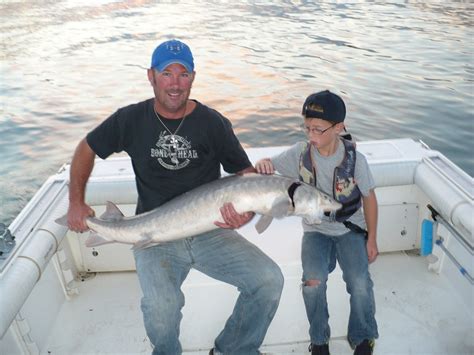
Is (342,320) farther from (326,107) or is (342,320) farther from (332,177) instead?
(326,107)

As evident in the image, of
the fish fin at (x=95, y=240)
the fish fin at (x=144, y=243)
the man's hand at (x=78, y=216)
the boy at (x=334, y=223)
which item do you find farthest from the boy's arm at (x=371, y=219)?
the man's hand at (x=78, y=216)

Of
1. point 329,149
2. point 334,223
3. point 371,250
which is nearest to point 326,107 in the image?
point 329,149

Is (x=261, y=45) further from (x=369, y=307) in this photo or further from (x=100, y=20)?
(x=369, y=307)

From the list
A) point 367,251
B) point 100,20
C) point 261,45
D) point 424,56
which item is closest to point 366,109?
point 424,56

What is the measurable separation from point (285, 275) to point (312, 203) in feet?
2.91

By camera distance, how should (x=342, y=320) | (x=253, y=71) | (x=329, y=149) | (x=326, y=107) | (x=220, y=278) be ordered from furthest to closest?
(x=253, y=71) < (x=342, y=320) < (x=329, y=149) < (x=220, y=278) < (x=326, y=107)

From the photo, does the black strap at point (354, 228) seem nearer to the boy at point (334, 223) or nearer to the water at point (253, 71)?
the boy at point (334, 223)

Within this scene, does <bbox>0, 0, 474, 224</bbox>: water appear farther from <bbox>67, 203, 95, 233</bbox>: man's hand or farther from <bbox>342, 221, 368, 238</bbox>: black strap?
<bbox>342, 221, 368, 238</bbox>: black strap

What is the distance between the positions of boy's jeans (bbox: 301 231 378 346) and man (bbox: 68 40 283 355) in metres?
0.32

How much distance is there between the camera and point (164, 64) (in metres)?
3.57

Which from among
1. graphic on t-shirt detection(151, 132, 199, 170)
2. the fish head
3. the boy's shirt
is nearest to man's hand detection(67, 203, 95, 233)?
graphic on t-shirt detection(151, 132, 199, 170)

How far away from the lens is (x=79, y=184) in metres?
3.80

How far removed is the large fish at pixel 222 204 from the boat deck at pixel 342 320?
819 millimetres

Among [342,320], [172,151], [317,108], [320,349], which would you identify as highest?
[317,108]
